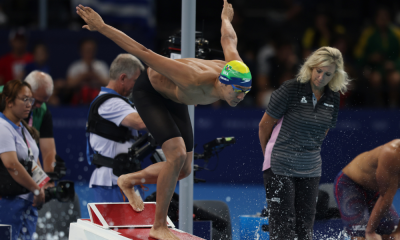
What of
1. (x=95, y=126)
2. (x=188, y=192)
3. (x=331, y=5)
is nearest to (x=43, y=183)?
(x=95, y=126)

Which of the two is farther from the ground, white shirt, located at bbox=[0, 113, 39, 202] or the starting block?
white shirt, located at bbox=[0, 113, 39, 202]

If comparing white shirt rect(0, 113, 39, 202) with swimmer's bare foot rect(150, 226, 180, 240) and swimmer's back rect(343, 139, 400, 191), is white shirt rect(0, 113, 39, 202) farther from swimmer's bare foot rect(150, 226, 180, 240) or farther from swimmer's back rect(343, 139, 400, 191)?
swimmer's back rect(343, 139, 400, 191)

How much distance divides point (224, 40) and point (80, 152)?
219 inches

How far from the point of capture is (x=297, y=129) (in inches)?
Answer: 154

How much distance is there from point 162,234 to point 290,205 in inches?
39.1

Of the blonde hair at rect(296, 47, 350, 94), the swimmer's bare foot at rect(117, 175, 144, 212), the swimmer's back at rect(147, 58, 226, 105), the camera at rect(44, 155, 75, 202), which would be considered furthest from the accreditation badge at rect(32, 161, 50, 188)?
the blonde hair at rect(296, 47, 350, 94)

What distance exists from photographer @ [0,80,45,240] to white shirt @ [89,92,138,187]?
0.55 metres

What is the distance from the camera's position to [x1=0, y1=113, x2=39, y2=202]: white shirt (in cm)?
433

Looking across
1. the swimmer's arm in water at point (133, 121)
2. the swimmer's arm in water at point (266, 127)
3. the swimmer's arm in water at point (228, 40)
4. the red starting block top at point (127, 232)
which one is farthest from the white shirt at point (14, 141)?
the swimmer's arm in water at point (266, 127)

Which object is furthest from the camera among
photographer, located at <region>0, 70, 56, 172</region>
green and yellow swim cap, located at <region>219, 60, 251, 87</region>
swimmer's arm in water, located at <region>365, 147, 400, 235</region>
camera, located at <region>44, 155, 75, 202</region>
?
photographer, located at <region>0, 70, 56, 172</region>

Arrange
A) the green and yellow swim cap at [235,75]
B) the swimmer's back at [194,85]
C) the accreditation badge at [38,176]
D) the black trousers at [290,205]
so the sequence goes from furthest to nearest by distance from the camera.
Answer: the accreditation badge at [38,176], the black trousers at [290,205], the swimmer's back at [194,85], the green and yellow swim cap at [235,75]

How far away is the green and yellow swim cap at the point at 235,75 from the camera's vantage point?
11.3 ft

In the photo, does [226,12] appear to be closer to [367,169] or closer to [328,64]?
[328,64]

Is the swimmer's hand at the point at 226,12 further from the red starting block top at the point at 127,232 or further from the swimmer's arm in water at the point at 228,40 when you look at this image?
Result: the red starting block top at the point at 127,232
